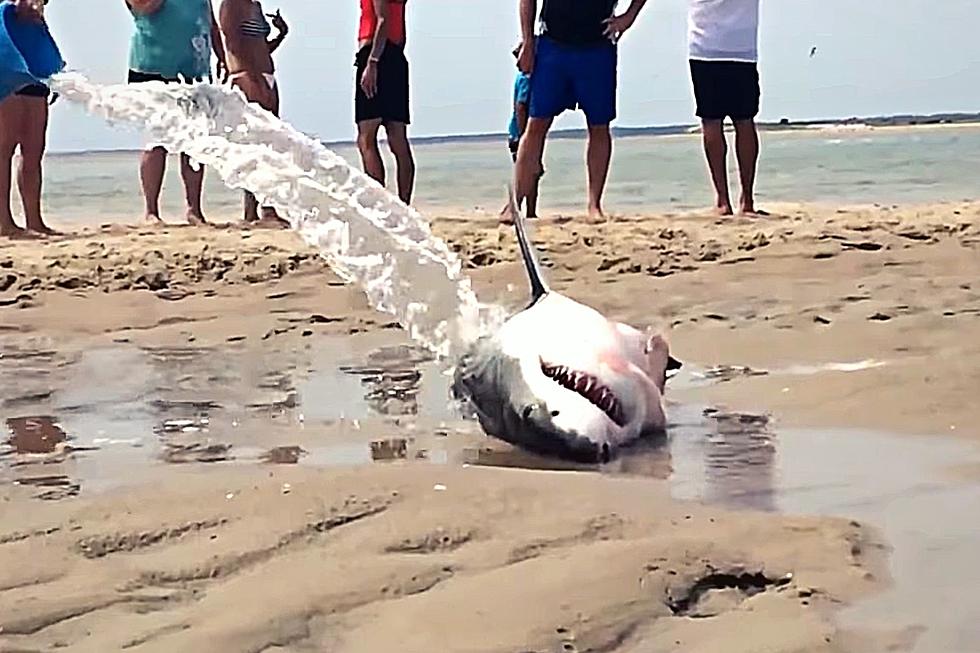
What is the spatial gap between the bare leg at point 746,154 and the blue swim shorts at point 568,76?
0.92 meters

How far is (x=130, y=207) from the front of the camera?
17.5 m

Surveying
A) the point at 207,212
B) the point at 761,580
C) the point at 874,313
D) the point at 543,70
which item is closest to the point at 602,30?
the point at 543,70

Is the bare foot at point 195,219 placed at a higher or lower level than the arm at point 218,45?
lower

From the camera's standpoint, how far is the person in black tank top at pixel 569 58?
28.9 ft

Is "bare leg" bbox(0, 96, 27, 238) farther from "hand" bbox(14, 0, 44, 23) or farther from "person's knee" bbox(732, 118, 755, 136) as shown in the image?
"person's knee" bbox(732, 118, 755, 136)

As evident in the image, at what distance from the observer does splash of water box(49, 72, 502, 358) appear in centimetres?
544

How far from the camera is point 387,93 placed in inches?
375

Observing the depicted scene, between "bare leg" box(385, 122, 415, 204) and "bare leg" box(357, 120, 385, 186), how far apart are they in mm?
98

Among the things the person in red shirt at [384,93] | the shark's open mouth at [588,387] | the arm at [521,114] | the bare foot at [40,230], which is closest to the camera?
the shark's open mouth at [588,387]

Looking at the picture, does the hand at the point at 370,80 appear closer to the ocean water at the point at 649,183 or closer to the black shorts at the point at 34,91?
the black shorts at the point at 34,91

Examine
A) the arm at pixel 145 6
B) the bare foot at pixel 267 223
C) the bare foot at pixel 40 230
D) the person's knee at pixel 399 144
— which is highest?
the arm at pixel 145 6

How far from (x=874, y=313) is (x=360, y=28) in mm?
4893

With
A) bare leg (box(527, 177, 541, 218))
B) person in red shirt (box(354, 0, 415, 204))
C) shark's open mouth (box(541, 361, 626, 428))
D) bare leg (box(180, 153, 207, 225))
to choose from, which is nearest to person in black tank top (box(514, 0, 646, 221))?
bare leg (box(527, 177, 541, 218))

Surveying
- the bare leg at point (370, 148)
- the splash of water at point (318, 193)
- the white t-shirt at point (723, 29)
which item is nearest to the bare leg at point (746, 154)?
the white t-shirt at point (723, 29)
